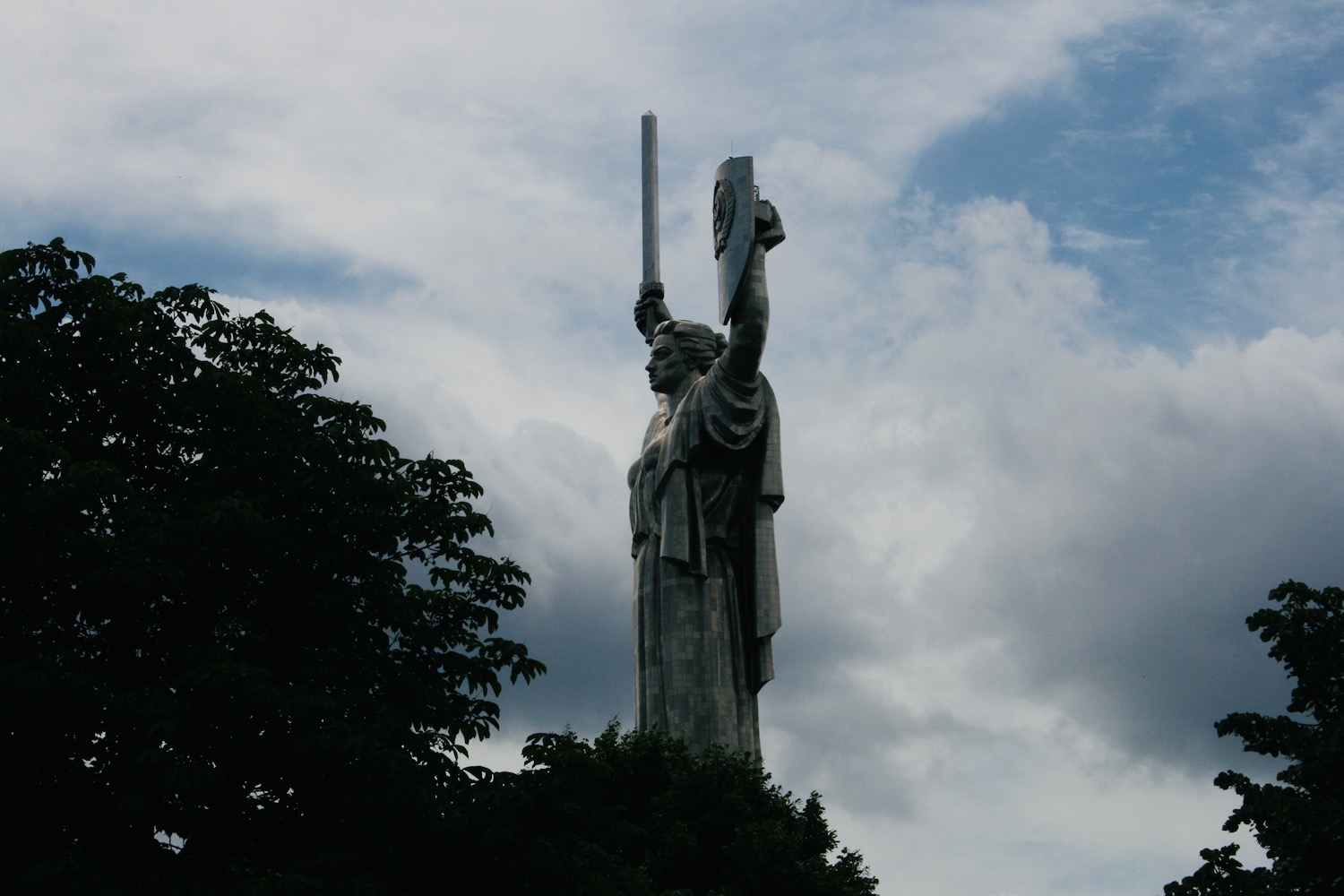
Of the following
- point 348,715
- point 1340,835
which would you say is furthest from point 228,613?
point 1340,835

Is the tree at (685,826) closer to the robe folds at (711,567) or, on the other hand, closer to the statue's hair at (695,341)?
the robe folds at (711,567)

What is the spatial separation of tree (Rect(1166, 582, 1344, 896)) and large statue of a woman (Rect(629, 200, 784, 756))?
9.49 m

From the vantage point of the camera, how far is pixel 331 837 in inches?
582

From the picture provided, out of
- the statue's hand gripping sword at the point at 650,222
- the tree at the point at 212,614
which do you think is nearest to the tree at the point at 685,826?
the tree at the point at 212,614

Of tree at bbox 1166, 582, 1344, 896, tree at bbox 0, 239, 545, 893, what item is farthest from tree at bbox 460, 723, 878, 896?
tree at bbox 1166, 582, 1344, 896

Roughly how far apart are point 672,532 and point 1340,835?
1293 centimetres

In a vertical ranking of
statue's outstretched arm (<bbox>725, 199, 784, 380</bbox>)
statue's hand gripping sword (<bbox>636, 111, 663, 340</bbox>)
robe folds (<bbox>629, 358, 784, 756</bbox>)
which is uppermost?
statue's hand gripping sword (<bbox>636, 111, 663, 340</bbox>)

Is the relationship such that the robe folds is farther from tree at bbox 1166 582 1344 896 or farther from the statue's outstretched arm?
tree at bbox 1166 582 1344 896

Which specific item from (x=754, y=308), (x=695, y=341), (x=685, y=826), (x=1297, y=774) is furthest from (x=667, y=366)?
(x=1297, y=774)

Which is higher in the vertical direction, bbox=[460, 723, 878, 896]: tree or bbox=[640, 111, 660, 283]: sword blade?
bbox=[640, 111, 660, 283]: sword blade

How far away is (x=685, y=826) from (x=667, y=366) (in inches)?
399

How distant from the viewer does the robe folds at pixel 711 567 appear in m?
28.1

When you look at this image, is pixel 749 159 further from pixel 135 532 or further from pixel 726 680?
pixel 135 532

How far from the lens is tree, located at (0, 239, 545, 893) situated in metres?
14.0
